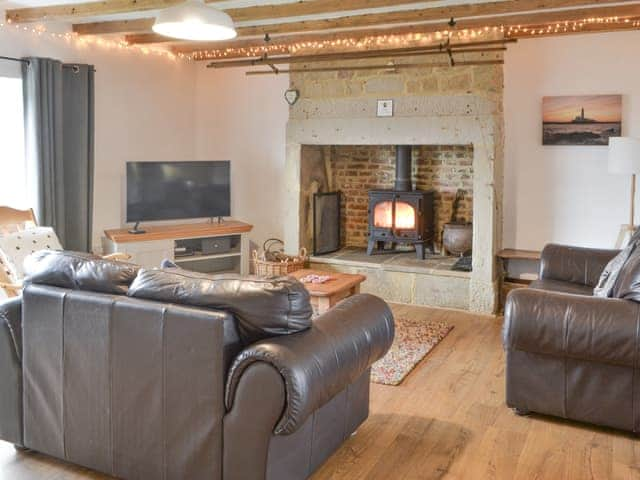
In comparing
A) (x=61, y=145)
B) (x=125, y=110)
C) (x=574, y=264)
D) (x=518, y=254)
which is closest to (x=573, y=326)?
(x=574, y=264)

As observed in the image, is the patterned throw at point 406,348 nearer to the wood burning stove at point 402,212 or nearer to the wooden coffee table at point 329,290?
the wooden coffee table at point 329,290

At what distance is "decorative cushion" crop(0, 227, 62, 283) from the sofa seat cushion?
3.38 m

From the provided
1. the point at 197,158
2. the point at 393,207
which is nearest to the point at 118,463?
the point at 393,207

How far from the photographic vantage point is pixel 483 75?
5664 millimetres

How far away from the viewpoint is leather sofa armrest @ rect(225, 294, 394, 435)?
7.64 feet

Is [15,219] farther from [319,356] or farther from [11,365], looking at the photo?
[319,356]

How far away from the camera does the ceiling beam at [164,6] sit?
14.9 ft

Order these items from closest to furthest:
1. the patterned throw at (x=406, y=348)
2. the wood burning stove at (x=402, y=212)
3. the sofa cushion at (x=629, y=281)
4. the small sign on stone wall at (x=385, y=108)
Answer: the sofa cushion at (x=629, y=281) < the patterned throw at (x=406, y=348) < the small sign on stone wall at (x=385, y=108) < the wood burning stove at (x=402, y=212)

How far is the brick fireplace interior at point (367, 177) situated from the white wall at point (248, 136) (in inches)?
18.2

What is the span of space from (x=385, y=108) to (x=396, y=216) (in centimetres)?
103

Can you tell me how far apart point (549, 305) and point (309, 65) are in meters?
3.88

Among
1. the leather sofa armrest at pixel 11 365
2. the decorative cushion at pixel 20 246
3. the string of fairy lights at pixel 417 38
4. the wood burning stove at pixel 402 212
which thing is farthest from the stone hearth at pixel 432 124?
the leather sofa armrest at pixel 11 365

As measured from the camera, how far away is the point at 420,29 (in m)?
5.62

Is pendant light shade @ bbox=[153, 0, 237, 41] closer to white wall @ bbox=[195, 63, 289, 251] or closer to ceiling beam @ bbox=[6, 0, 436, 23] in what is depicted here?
ceiling beam @ bbox=[6, 0, 436, 23]
